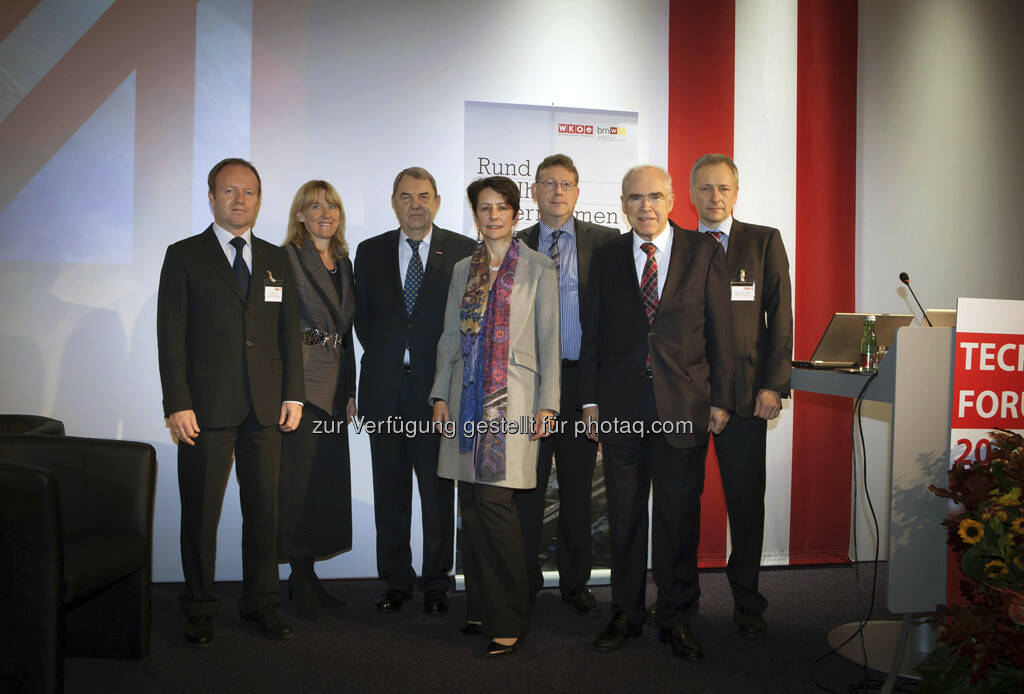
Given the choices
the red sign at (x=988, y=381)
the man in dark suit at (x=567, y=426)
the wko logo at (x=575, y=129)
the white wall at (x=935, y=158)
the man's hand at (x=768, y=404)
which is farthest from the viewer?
the white wall at (x=935, y=158)

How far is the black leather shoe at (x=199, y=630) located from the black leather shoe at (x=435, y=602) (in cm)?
95

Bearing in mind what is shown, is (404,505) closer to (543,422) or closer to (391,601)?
(391,601)

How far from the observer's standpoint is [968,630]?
1.90m

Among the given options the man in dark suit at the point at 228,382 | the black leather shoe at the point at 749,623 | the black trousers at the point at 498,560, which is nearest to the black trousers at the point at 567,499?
the black trousers at the point at 498,560

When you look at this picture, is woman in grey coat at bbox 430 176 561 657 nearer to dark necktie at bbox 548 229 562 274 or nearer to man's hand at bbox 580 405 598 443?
man's hand at bbox 580 405 598 443

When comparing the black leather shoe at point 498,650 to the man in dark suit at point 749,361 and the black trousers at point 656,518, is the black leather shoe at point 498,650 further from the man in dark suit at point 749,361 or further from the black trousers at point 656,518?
the man in dark suit at point 749,361

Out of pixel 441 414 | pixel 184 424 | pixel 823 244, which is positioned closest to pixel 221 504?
pixel 184 424

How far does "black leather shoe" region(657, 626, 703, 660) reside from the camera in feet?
9.02

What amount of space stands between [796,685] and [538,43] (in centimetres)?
361

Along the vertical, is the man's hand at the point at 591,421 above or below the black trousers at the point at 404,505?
above

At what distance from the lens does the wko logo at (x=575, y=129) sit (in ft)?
13.5

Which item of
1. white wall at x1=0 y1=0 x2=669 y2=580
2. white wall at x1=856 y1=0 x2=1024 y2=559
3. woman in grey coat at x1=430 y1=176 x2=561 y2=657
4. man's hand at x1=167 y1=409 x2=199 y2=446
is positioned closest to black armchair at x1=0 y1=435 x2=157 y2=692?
man's hand at x1=167 y1=409 x2=199 y2=446

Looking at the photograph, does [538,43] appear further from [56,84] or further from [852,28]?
[56,84]

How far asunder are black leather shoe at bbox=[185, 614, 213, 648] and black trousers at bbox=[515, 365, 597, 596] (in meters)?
1.41
